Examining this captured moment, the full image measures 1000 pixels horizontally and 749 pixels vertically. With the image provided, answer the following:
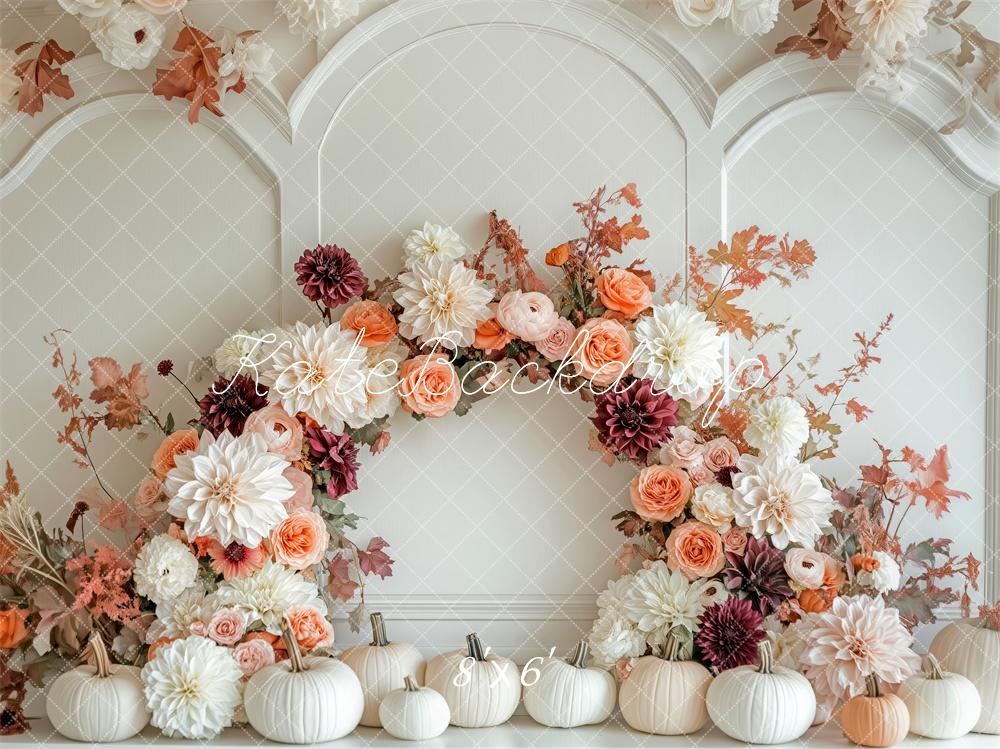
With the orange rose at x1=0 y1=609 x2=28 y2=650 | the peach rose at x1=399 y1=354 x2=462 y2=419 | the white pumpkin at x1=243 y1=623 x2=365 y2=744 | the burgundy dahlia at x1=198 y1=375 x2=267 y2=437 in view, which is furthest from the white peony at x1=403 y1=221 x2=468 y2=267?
the orange rose at x1=0 y1=609 x2=28 y2=650

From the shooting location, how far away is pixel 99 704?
1736mm

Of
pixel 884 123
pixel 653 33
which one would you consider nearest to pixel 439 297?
pixel 653 33

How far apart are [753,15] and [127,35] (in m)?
1.38

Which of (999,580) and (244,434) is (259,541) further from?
(999,580)

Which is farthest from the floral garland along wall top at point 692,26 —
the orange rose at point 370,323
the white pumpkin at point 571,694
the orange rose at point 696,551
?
the white pumpkin at point 571,694

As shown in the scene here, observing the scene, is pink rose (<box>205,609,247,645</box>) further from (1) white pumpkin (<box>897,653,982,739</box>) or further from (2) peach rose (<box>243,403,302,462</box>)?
(1) white pumpkin (<box>897,653,982,739</box>)

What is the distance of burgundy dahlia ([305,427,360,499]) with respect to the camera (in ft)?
6.27

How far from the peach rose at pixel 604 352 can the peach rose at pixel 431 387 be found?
0.27 m

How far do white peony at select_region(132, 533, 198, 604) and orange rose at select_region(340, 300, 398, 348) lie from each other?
58 cm

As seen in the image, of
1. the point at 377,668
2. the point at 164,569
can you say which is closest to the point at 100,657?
the point at 164,569

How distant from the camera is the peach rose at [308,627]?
1827 mm

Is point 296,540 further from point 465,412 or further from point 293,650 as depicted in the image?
point 465,412

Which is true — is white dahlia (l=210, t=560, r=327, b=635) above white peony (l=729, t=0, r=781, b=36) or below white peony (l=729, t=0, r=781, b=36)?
below

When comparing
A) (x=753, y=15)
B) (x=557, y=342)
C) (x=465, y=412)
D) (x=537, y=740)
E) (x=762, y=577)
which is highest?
(x=753, y=15)
